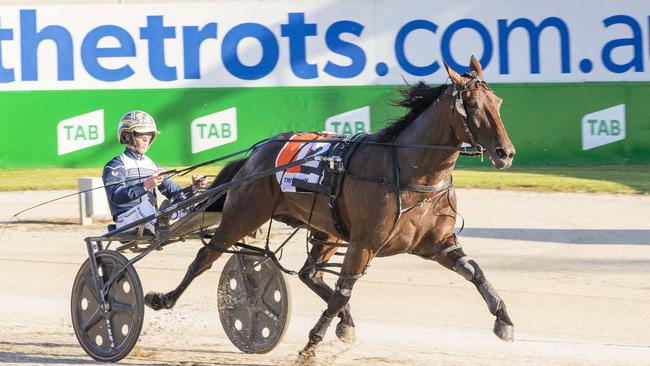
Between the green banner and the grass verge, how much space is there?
240mm

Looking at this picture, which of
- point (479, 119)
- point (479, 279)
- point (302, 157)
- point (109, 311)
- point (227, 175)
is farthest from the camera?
point (227, 175)

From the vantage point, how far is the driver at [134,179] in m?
7.33

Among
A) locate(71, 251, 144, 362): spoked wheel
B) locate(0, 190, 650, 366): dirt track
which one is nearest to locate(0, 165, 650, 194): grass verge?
locate(0, 190, 650, 366): dirt track

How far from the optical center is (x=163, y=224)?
7418mm

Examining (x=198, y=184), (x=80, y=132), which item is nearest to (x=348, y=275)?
(x=198, y=184)

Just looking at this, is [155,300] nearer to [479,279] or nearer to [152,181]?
[152,181]

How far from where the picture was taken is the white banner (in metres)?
16.1

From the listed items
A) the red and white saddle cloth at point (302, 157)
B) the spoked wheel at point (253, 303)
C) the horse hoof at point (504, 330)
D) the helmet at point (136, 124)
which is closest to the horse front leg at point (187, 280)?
the spoked wheel at point (253, 303)

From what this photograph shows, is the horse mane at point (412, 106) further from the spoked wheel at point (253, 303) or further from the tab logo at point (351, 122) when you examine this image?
the tab logo at point (351, 122)

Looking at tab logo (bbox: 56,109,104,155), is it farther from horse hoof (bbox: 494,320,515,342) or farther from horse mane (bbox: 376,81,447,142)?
horse hoof (bbox: 494,320,515,342)

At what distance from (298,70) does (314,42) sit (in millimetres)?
458

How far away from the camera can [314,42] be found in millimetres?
16312

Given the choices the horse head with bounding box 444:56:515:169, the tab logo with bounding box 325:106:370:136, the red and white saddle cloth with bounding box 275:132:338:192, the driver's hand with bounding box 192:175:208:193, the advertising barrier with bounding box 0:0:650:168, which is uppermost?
the advertising barrier with bounding box 0:0:650:168

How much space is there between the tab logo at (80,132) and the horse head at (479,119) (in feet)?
36.1
